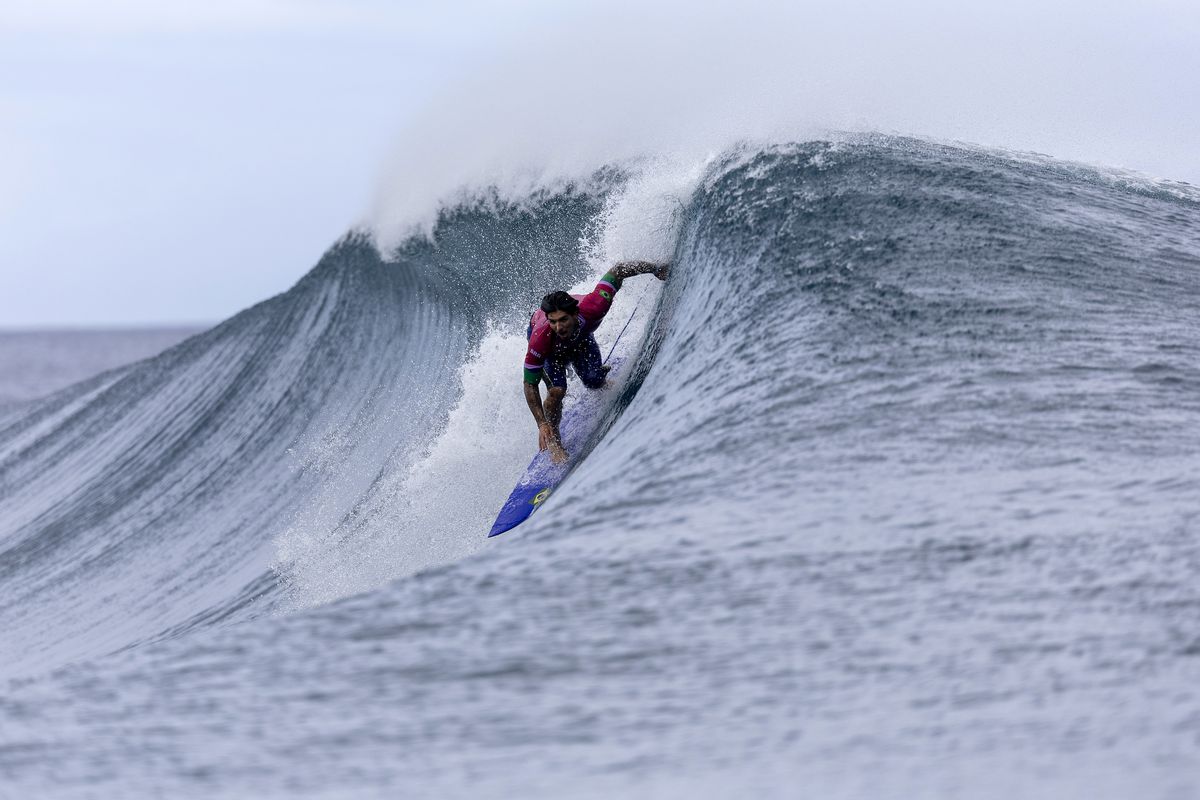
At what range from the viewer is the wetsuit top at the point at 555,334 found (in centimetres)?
587

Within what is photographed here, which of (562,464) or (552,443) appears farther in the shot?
(562,464)

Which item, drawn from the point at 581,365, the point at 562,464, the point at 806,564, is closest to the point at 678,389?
the point at 562,464

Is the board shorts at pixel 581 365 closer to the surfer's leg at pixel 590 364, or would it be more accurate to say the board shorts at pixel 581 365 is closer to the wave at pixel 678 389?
the surfer's leg at pixel 590 364

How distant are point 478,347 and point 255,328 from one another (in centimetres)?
438

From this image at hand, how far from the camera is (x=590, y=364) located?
6270 millimetres

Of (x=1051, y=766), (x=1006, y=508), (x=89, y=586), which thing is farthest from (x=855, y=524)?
(x=89, y=586)

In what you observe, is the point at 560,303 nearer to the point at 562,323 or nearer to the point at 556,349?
the point at 562,323

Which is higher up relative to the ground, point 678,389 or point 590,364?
point 590,364

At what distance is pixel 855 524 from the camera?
10.3 feet

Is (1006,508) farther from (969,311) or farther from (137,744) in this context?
(137,744)

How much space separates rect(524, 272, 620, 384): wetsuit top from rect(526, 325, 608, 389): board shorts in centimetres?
4

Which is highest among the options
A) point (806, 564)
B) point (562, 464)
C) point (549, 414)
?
point (549, 414)

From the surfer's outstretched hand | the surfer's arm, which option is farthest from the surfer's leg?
the surfer's outstretched hand

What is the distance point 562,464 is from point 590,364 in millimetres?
605
